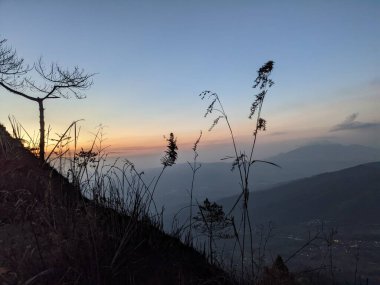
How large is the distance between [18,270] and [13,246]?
0.47 metres

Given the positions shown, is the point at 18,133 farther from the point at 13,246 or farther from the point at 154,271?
the point at 154,271

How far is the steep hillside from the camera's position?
310cm

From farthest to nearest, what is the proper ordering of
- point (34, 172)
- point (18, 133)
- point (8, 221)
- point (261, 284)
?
1. point (34, 172)
2. point (18, 133)
3. point (8, 221)
4. point (261, 284)

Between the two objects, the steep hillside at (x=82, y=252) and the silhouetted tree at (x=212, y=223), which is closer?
the steep hillside at (x=82, y=252)

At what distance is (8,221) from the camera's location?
4.39 meters

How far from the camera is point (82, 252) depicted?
3246 millimetres

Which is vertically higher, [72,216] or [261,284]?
[72,216]

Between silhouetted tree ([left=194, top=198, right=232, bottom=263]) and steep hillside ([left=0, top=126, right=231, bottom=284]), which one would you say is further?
silhouetted tree ([left=194, top=198, right=232, bottom=263])

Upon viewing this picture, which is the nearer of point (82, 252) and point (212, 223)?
point (82, 252)

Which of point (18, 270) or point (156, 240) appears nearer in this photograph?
point (18, 270)

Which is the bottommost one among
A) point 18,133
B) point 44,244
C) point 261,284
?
point 261,284

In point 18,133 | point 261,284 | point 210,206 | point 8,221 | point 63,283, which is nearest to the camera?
point 63,283

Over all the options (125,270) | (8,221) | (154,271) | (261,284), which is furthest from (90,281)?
(8,221)

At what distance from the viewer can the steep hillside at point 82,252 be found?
122 inches
